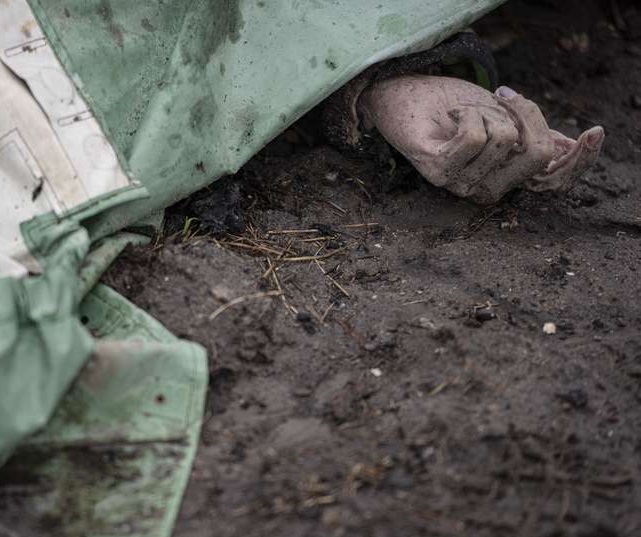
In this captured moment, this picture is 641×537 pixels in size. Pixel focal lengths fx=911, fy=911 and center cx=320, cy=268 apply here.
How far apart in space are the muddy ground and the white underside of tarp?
176 mm

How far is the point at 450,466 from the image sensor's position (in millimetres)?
1482

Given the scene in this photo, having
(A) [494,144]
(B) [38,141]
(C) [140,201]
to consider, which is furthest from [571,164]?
(B) [38,141]

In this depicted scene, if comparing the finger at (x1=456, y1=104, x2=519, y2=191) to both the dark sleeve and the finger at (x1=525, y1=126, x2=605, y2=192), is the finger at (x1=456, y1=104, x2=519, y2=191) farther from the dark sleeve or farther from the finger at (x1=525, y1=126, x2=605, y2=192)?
the dark sleeve

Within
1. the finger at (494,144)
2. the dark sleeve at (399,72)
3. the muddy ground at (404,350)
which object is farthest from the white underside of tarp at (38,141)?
the finger at (494,144)

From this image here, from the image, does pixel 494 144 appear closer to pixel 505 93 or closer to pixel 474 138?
pixel 474 138

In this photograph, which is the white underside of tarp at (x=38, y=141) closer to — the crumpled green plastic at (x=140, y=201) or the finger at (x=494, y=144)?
the crumpled green plastic at (x=140, y=201)

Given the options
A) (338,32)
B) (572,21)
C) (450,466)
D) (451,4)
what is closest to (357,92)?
(338,32)

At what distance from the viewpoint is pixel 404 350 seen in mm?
1742

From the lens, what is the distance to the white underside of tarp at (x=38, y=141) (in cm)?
173

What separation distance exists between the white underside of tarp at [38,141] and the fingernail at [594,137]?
101 cm

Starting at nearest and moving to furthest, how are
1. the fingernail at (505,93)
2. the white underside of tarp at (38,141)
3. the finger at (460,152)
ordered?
the white underside of tarp at (38,141)
the finger at (460,152)
the fingernail at (505,93)

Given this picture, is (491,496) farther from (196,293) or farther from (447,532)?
(196,293)

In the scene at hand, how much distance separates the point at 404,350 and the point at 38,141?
0.82 meters

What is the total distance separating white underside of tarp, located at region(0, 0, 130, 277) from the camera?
173 centimetres
